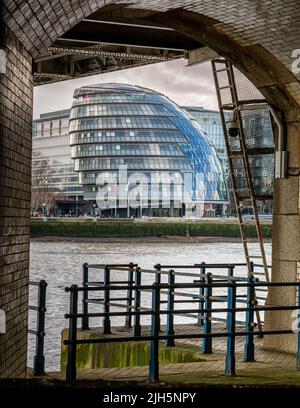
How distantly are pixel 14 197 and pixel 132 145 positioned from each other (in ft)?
450

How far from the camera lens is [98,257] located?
102m

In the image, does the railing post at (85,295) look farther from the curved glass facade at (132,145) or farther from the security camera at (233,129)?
the curved glass facade at (132,145)

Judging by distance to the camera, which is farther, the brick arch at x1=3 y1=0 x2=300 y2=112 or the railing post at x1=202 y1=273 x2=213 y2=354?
the railing post at x1=202 y1=273 x2=213 y2=354

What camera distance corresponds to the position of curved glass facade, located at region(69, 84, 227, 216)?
145 m

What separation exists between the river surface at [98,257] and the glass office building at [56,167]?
30.1 m

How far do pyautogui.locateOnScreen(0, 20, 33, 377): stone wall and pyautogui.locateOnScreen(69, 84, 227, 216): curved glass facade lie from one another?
133 meters

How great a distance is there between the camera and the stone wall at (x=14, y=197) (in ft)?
30.8

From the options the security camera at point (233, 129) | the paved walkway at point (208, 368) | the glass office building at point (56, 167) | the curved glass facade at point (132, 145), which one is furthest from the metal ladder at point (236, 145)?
the glass office building at point (56, 167)

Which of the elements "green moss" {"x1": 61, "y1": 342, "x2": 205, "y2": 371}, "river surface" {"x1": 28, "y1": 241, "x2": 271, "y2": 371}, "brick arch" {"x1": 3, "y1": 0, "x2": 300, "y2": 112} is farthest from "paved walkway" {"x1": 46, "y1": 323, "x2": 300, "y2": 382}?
"river surface" {"x1": 28, "y1": 241, "x2": 271, "y2": 371}

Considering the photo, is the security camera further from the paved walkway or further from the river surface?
the river surface

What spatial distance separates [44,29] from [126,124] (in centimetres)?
13600

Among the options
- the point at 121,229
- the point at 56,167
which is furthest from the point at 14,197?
the point at 56,167

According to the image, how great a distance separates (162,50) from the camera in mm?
16750

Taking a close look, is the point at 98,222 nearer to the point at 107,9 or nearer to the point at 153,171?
the point at 153,171
